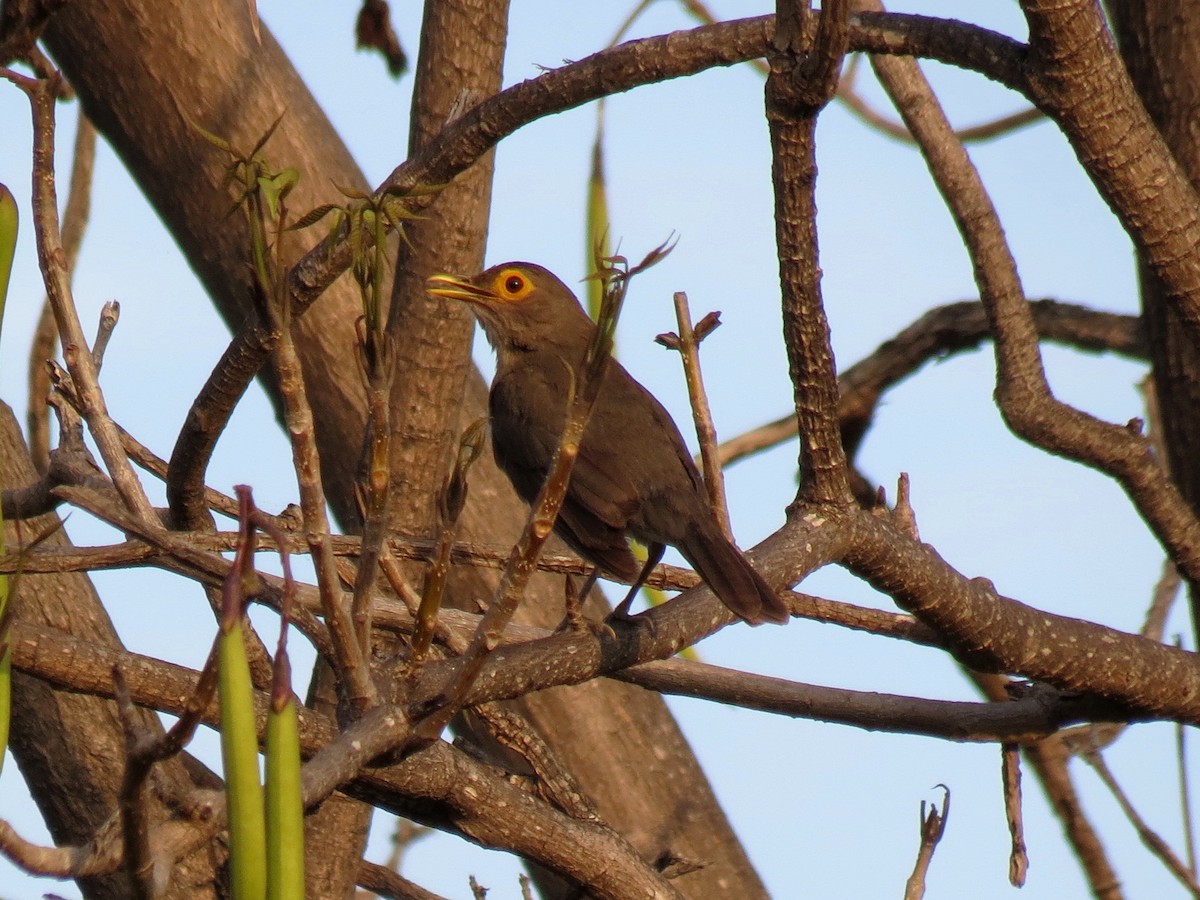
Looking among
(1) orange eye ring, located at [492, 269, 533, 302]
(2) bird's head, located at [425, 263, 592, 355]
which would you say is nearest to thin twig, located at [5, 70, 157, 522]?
(2) bird's head, located at [425, 263, 592, 355]

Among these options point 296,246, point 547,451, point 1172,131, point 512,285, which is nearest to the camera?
point 547,451

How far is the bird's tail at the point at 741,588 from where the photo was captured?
143 inches

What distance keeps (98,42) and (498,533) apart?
2375mm

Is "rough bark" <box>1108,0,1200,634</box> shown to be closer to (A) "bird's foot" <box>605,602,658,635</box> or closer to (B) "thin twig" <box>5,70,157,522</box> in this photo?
(A) "bird's foot" <box>605,602,658,635</box>

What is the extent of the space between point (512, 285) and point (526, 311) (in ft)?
0.47

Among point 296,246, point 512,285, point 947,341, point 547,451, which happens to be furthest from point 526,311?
point 947,341

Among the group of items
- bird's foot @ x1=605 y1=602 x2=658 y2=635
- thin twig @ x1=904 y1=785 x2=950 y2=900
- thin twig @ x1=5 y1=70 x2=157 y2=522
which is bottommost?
thin twig @ x1=904 y1=785 x2=950 y2=900

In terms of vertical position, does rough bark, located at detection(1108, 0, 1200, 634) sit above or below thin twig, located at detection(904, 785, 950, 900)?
above

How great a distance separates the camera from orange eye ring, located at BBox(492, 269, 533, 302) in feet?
19.3

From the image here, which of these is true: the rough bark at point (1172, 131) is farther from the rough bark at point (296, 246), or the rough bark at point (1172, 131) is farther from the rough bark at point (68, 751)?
the rough bark at point (68, 751)

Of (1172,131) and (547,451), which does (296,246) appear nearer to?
(547,451)

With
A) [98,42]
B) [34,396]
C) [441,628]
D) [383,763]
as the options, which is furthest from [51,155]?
[34,396]

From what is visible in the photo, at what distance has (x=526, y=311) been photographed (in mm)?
6098

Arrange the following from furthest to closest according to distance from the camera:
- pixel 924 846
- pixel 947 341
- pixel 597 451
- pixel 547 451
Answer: pixel 947 341
pixel 547 451
pixel 597 451
pixel 924 846
